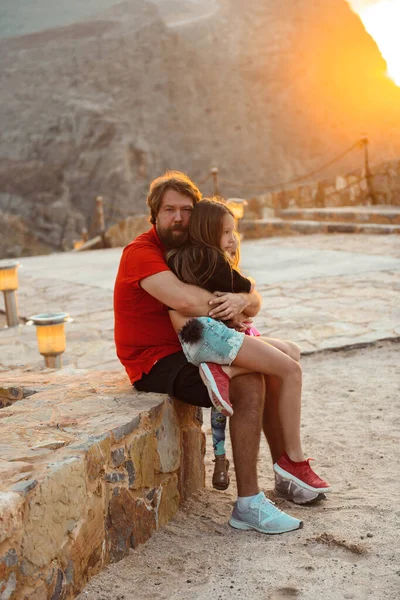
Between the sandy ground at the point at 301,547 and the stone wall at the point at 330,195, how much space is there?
10450mm

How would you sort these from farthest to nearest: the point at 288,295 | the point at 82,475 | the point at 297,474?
1. the point at 288,295
2. the point at 297,474
3. the point at 82,475

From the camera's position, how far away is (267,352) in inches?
107

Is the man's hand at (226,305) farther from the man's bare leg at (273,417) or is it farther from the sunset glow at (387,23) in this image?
the sunset glow at (387,23)

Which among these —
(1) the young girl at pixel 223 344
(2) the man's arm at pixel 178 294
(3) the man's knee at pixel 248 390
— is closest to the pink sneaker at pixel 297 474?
(1) the young girl at pixel 223 344

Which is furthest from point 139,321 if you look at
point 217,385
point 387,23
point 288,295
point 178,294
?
point 387,23

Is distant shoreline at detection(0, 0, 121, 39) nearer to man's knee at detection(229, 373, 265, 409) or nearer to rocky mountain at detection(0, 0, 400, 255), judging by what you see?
rocky mountain at detection(0, 0, 400, 255)

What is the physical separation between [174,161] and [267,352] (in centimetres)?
3414

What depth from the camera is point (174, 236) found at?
117 inches

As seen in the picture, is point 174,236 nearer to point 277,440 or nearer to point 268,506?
point 277,440

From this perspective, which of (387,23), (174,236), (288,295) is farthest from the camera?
(387,23)

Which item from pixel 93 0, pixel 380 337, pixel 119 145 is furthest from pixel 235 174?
pixel 380 337

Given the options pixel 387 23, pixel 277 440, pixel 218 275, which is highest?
pixel 387 23

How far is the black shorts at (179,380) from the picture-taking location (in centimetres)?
281

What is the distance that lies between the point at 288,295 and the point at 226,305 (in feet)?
13.5
